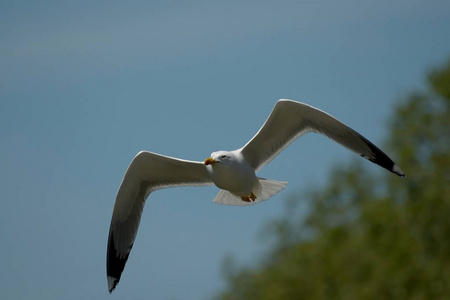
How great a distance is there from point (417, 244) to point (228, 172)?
473 inches

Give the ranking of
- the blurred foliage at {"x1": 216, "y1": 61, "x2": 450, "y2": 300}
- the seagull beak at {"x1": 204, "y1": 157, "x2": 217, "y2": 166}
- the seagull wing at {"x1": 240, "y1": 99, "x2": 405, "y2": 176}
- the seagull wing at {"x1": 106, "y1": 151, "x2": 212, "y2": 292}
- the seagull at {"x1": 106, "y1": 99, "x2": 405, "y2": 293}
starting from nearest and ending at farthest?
the seagull beak at {"x1": 204, "y1": 157, "x2": 217, "y2": 166}
the seagull at {"x1": 106, "y1": 99, "x2": 405, "y2": 293}
the seagull wing at {"x1": 240, "y1": 99, "x2": 405, "y2": 176}
the seagull wing at {"x1": 106, "y1": 151, "x2": 212, "y2": 292}
the blurred foliage at {"x1": 216, "y1": 61, "x2": 450, "y2": 300}

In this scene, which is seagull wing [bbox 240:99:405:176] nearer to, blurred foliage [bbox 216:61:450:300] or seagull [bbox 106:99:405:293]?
seagull [bbox 106:99:405:293]

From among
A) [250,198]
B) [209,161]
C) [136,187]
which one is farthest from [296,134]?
[136,187]

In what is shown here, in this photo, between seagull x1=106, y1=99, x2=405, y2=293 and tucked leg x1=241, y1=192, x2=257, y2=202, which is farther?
tucked leg x1=241, y1=192, x2=257, y2=202

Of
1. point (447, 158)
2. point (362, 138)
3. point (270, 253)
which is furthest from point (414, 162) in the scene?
point (362, 138)

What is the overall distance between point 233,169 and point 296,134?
1004 millimetres

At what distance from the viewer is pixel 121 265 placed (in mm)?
10906

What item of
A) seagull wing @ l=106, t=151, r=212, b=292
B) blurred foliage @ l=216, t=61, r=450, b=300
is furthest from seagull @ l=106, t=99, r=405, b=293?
blurred foliage @ l=216, t=61, r=450, b=300

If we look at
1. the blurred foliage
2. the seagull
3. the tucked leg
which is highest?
the seagull

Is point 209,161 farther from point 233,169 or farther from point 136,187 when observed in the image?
point 136,187

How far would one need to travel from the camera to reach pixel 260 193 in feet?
34.4

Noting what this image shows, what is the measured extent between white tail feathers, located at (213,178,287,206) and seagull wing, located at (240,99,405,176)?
0.82 feet

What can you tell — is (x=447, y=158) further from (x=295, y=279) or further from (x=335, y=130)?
(x=335, y=130)

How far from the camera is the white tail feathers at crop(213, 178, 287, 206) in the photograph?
34.1ft
